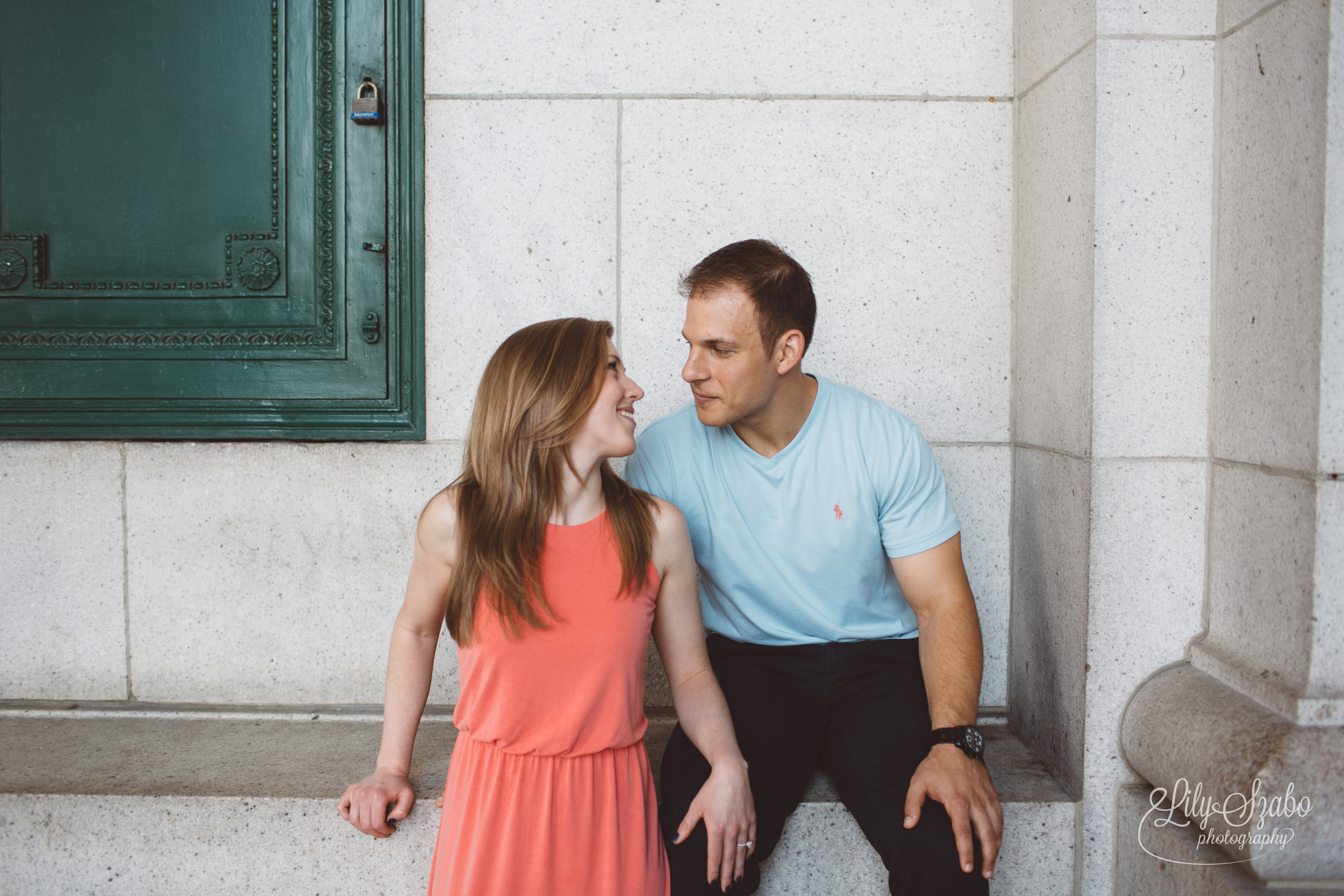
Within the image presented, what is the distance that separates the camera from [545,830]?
6.02 feet

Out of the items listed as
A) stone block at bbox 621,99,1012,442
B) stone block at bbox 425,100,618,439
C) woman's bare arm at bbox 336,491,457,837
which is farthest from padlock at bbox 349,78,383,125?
woman's bare arm at bbox 336,491,457,837

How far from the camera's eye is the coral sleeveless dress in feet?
6.04

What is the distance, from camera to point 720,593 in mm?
2512

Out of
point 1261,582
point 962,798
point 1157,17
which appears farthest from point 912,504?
point 1157,17

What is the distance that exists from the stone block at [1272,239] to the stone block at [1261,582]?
84mm

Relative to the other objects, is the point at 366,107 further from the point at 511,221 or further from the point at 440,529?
the point at 440,529

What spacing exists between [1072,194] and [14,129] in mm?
3490

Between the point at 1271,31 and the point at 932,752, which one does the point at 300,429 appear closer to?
the point at 932,752

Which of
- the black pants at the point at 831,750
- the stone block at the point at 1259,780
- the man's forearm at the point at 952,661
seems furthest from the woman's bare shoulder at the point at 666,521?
the stone block at the point at 1259,780

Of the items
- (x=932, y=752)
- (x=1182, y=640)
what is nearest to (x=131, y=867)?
(x=932, y=752)

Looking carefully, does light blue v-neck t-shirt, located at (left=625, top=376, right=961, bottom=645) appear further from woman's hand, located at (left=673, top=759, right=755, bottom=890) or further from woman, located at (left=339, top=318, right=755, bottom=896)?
woman's hand, located at (left=673, top=759, right=755, bottom=890)

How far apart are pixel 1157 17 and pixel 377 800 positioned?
2876 millimetres

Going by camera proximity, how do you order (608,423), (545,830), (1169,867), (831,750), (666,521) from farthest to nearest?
(831,750), (1169,867), (666,521), (608,423), (545,830)

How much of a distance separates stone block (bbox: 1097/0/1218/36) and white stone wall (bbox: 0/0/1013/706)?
58 cm
